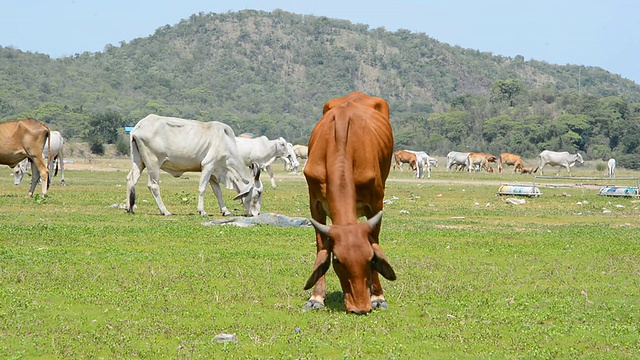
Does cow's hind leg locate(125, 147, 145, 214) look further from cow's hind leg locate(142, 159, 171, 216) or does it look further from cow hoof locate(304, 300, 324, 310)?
cow hoof locate(304, 300, 324, 310)

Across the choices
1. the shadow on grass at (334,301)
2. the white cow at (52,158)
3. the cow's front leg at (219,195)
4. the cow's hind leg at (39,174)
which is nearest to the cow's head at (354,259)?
the shadow on grass at (334,301)

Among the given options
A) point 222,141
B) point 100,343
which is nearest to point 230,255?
point 100,343

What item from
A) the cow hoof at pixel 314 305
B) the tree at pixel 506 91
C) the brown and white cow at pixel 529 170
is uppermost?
the tree at pixel 506 91

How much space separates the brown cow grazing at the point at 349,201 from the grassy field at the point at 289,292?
1.14 feet

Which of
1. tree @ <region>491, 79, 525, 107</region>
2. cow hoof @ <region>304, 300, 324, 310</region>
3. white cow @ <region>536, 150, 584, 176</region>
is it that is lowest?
white cow @ <region>536, 150, 584, 176</region>

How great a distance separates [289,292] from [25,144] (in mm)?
17313

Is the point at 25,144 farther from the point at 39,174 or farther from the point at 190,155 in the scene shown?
the point at 190,155

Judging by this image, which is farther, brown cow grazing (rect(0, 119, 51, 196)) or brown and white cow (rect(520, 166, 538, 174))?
brown and white cow (rect(520, 166, 538, 174))

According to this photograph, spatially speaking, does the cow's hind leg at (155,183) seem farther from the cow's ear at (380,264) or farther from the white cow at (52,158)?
the white cow at (52,158)

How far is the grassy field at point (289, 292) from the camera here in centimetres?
823

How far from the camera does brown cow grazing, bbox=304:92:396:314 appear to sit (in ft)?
29.5

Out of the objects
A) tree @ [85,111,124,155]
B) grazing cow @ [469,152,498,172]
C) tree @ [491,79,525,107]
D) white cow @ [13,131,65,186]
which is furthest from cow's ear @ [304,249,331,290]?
tree @ [491,79,525,107]

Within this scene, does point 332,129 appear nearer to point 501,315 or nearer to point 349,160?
point 349,160

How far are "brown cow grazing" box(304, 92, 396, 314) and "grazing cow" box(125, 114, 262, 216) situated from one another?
36.6ft
